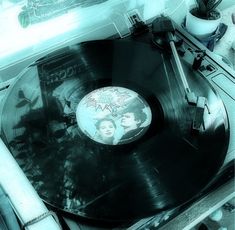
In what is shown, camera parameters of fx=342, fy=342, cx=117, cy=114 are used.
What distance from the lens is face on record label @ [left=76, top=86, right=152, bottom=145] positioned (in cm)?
85

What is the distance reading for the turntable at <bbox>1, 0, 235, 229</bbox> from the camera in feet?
2.27

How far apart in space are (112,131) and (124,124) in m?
0.04

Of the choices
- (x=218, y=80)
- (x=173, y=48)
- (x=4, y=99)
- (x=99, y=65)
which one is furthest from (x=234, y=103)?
(x=4, y=99)

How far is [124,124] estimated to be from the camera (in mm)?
898

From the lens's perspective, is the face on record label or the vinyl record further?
the face on record label

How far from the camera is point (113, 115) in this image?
3.00 ft

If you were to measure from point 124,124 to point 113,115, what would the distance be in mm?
41

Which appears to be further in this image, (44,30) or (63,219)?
(44,30)

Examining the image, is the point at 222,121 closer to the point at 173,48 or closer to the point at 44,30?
the point at 173,48

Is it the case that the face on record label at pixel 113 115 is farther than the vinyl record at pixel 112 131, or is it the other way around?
the face on record label at pixel 113 115

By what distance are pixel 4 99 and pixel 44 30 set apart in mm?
270

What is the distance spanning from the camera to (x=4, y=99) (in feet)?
2.72

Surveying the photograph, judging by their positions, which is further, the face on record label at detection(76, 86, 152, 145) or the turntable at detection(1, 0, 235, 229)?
the face on record label at detection(76, 86, 152, 145)

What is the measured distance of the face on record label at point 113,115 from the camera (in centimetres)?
85
